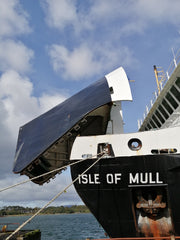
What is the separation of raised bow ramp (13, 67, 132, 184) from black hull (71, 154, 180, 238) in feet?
7.03

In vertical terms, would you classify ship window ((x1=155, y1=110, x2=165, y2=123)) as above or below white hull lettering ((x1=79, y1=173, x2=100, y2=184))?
above

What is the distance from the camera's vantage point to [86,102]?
35.2 ft

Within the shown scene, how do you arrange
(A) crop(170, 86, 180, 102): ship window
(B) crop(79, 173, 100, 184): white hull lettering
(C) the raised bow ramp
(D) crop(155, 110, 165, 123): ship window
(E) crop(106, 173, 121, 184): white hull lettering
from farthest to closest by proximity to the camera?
(D) crop(155, 110, 165, 123): ship window < (A) crop(170, 86, 180, 102): ship window < (C) the raised bow ramp < (B) crop(79, 173, 100, 184): white hull lettering < (E) crop(106, 173, 121, 184): white hull lettering

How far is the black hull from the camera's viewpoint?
858cm

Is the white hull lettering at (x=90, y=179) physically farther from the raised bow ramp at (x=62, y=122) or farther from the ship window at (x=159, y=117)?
the ship window at (x=159, y=117)

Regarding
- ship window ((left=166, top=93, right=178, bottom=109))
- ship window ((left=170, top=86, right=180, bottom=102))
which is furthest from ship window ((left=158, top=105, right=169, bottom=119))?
Answer: ship window ((left=170, top=86, right=180, bottom=102))

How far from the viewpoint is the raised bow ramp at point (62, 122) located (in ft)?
31.7

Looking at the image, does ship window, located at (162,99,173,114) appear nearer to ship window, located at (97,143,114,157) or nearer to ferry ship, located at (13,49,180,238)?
ferry ship, located at (13,49,180,238)

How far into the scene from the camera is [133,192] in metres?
9.08

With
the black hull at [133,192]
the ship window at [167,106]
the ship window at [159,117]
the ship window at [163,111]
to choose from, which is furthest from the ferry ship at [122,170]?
the ship window at [159,117]

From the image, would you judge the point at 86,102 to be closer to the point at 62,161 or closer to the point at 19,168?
the point at 19,168

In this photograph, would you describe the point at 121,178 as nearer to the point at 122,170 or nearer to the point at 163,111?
the point at 122,170

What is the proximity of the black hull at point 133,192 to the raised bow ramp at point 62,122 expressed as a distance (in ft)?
7.03

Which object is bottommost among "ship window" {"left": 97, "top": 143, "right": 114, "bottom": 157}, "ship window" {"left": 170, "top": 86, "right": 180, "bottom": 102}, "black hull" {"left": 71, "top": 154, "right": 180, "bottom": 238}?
"black hull" {"left": 71, "top": 154, "right": 180, "bottom": 238}
